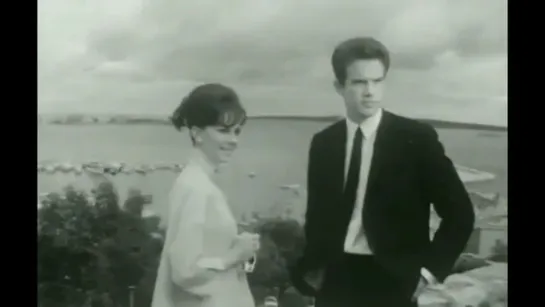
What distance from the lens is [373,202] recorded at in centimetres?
190

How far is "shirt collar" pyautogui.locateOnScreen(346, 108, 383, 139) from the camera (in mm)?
1926

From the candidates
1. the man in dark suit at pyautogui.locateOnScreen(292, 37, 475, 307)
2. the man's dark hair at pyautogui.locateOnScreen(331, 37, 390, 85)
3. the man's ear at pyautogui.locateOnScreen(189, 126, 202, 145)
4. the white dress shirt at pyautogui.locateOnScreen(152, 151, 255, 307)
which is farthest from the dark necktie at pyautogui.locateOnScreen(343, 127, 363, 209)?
the man's ear at pyautogui.locateOnScreen(189, 126, 202, 145)

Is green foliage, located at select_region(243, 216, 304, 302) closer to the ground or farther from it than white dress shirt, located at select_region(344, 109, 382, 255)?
closer to the ground

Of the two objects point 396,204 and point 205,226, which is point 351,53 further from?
point 205,226

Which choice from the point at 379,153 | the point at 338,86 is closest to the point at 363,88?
the point at 338,86

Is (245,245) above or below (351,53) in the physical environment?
below

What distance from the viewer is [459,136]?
1948 mm

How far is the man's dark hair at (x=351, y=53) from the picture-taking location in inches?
76.4

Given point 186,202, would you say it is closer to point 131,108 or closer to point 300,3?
point 131,108

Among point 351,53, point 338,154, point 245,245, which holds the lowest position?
point 245,245

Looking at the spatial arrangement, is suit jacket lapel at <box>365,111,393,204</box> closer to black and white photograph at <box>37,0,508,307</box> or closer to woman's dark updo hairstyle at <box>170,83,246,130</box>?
black and white photograph at <box>37,0,508,307</box>

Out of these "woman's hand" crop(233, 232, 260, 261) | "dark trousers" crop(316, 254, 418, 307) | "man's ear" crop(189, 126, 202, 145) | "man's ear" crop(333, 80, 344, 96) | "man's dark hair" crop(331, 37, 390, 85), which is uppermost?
"man's dark hair" crop(331, 37, 390, 85)

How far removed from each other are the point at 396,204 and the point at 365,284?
242mm

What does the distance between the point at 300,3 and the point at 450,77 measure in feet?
1.60
